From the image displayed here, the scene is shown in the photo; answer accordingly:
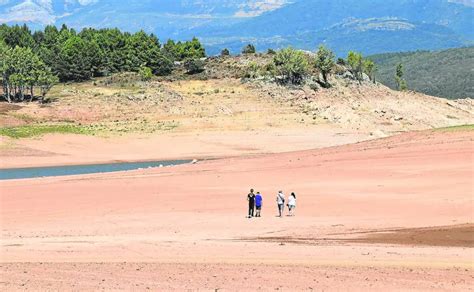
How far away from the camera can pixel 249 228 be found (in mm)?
27703

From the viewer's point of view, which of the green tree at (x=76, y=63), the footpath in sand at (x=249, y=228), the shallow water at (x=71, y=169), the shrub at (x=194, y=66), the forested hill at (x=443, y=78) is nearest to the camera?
the footpath in sand at (x=249, y=228)

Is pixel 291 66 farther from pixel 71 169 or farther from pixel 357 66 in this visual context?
pixel 71 169

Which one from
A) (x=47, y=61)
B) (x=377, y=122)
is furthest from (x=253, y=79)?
(x=47, y=61)

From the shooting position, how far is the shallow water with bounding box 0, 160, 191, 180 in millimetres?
53547

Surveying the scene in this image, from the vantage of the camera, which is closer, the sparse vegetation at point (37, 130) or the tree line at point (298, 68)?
the sparse vegetation at point (37, 130)

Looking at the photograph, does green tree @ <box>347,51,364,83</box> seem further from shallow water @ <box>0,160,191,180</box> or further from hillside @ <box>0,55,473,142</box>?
shallow water @ <box>0,160,191,180</box>

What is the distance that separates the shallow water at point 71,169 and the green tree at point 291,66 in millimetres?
34451

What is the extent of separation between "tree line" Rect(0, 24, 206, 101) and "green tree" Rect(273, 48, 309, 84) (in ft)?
48.5

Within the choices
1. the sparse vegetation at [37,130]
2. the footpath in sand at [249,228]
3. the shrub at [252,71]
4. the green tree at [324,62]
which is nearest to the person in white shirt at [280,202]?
the footpath in sand at [249,228]

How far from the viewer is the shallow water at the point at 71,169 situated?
2108 inches

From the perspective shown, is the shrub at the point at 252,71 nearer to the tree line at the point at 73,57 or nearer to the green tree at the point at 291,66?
the green tree at the point at 291,66

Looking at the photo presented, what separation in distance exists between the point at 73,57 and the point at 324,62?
97.3ft

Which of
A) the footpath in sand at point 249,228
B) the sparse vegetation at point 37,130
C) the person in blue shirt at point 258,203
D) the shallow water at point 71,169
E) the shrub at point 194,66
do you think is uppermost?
the shrub at point 194,66

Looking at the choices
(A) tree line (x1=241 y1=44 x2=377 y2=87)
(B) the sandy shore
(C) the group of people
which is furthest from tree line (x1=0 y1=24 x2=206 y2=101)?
(C) the group of people
